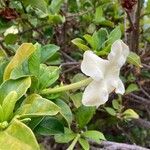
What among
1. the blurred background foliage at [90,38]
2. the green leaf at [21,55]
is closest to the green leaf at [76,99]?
the blurred background foliage at [90,38]

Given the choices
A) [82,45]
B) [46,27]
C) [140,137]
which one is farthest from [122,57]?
[140,137]

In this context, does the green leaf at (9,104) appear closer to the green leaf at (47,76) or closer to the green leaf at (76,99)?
the green leaf at (47,76)

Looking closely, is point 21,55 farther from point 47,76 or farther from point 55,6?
point 55,6

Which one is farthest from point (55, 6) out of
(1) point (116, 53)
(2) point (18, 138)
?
(2) point (18, 138)

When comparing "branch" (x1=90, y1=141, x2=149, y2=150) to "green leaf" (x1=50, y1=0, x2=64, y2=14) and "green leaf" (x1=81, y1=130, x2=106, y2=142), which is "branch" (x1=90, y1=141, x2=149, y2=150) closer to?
"green leaf" (x1=81, y1=130, x2=106, y2=142)

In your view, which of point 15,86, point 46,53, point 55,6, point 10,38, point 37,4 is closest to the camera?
point 15,86

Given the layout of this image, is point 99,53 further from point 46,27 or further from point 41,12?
point 46,27

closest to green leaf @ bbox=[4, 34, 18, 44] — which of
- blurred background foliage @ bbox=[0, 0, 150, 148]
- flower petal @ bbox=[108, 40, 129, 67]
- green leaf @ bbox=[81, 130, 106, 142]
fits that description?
blurred background foliage @ bbox=[0, 0, 150, 148]
